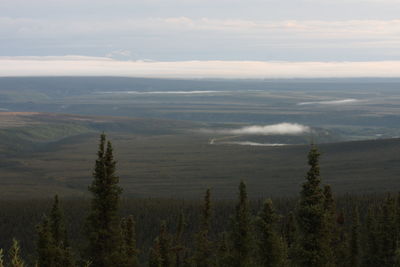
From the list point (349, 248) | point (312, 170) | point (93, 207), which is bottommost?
point (349, 248)

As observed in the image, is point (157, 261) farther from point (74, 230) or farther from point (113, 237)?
point (74, 230)

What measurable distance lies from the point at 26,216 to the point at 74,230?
61.4ft

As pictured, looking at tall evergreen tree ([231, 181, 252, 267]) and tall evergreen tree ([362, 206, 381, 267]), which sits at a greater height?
tall evergreen tree ([231, 181, 252, 267])

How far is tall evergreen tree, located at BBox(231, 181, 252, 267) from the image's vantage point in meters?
45.8

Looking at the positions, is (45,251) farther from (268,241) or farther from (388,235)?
(388,235)

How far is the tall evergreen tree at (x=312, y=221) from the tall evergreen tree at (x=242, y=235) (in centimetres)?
804

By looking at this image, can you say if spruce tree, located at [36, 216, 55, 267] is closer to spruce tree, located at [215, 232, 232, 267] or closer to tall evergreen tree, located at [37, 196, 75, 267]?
tall evergreen tree, located at [37, 196, 75, 267]

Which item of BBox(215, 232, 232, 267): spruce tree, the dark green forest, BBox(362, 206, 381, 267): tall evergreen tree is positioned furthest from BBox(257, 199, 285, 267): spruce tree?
BBox(362, 206, 381, 267): tall evergreen tree

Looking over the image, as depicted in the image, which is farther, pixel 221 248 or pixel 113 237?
pixel 221 248

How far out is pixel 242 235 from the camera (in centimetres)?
4622

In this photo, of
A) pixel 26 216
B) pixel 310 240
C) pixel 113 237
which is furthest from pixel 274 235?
pixel 26 216

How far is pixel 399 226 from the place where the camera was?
Answer: 226 feet

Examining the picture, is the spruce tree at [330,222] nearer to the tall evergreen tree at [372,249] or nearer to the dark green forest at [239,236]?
the dark green forest at [239,236]

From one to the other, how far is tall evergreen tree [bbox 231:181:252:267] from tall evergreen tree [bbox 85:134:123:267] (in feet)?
29.0
